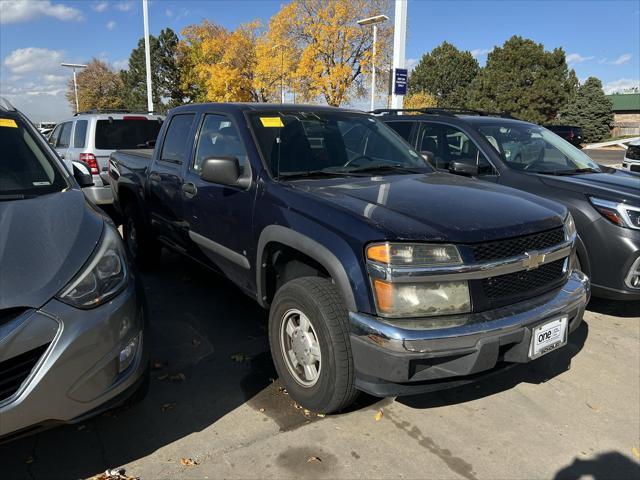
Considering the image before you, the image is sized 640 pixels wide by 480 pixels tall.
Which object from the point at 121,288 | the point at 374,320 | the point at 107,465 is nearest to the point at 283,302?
the point at 374,320

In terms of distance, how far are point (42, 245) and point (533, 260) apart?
8.20ft

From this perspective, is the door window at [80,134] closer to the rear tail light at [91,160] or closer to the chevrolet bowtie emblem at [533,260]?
the rear tail light at [91,160]

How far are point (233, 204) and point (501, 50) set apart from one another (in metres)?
49.8

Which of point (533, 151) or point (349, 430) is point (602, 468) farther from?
point (533, 151)

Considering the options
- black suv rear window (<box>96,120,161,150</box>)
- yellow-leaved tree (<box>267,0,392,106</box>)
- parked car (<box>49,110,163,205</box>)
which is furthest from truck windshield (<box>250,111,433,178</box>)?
yellow-leaved tree (<box>267,0,392,106</box>)

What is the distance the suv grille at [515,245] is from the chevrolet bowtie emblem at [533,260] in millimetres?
34

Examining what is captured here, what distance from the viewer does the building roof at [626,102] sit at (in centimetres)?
5547

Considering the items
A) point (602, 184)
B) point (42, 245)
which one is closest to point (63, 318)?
point (42, 245)

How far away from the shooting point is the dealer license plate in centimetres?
260

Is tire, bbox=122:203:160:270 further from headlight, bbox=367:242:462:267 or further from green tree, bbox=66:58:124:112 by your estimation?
green tree, bbox=66:58:124:112

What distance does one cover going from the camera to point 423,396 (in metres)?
3.21

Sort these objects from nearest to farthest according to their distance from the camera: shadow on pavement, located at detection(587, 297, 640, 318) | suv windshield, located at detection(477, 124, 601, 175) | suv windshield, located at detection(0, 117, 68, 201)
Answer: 1. suv windshield, located at detection(0, 117, 68, 201)
2. shadow on pavement, located at detection(587, 297, 640, 318)
3. suv windshield, located at detection(477, 124, 601, 175)

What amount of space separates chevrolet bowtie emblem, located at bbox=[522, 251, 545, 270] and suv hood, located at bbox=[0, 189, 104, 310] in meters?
2.24

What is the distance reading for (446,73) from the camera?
55.7 metres
